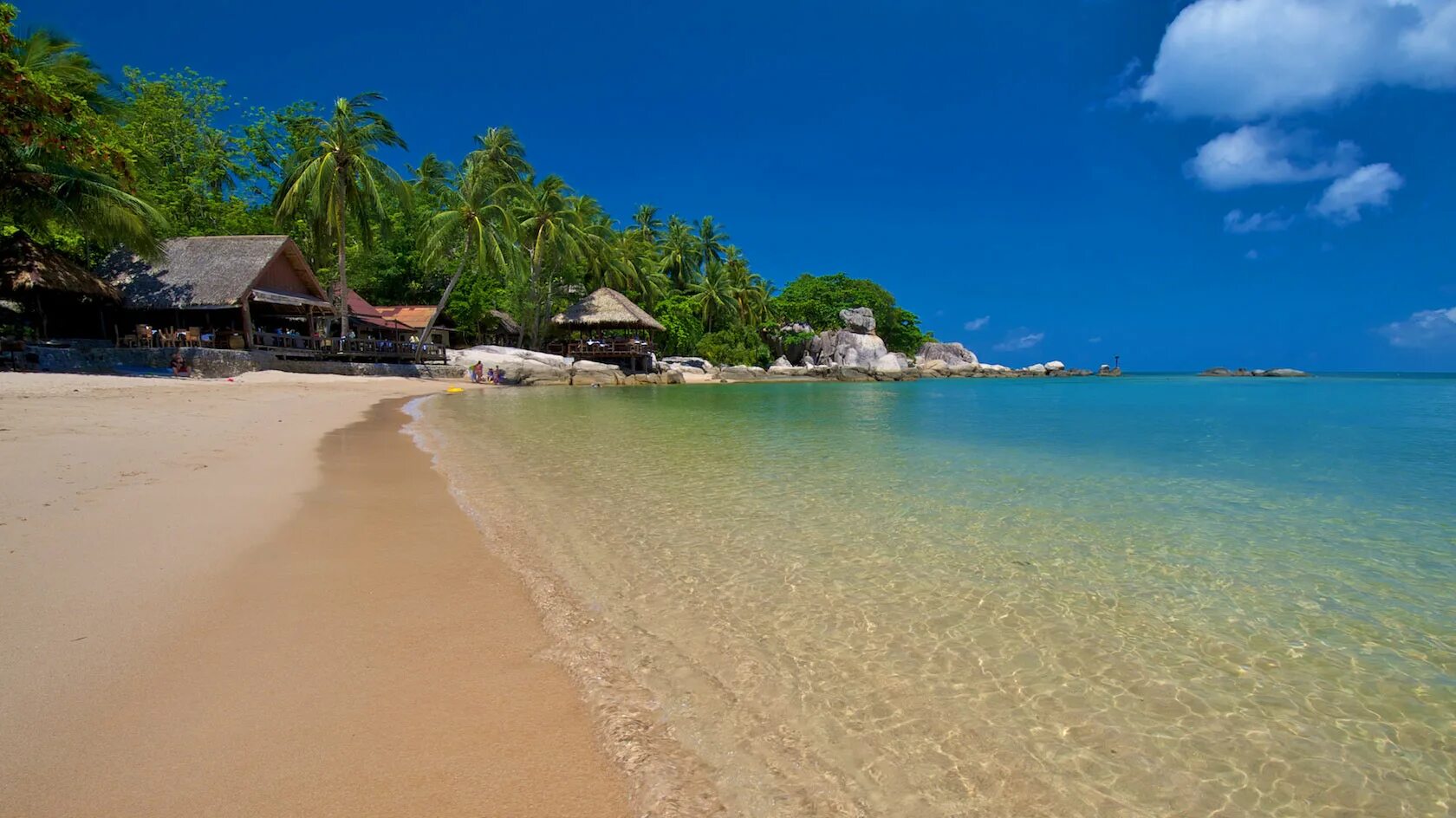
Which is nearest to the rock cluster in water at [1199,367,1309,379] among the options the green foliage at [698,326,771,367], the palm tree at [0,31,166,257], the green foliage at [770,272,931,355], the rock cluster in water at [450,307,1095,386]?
the rock cluster in water at [450,307,1095,386]

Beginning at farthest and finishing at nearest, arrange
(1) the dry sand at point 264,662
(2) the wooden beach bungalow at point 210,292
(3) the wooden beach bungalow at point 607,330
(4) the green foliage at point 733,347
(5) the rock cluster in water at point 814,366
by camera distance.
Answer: (4) the green foliage at point 733,347, (3) the wooden beach bungalow at point 607,330, (5) the rock cluster in water at point 814,366, (2) the wooden beach bungalow at point 210,292, (1) the dry sand at point 264,662

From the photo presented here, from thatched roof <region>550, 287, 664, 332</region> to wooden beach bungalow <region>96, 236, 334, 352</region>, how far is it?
12.3 meters

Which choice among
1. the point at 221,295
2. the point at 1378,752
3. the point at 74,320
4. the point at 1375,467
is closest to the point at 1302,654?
the point at 1378,752

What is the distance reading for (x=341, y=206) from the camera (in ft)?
82.7

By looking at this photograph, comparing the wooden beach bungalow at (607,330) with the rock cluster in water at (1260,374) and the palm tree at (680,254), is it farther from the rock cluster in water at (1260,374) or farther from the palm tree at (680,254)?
the rock cluster in water at (1260,374)

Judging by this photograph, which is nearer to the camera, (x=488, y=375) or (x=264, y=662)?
(x=264, y=662)

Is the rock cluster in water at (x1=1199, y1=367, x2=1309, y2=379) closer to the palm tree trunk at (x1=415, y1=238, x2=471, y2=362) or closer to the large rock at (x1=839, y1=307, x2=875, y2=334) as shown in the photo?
the large rock at (x1=839, y1=307, x2=875, y2=334)

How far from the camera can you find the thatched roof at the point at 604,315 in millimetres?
33781

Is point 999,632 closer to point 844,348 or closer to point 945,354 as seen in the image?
point 844,348

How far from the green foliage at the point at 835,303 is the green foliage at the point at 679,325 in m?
8.68

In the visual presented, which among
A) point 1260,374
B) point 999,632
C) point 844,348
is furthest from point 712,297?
point 1260,374

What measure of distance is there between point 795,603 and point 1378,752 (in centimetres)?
241

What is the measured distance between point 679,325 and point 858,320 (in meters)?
17.3

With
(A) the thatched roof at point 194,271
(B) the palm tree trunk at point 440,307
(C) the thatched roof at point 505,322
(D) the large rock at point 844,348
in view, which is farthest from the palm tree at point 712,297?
(A) the thatched roof at point 194,271
